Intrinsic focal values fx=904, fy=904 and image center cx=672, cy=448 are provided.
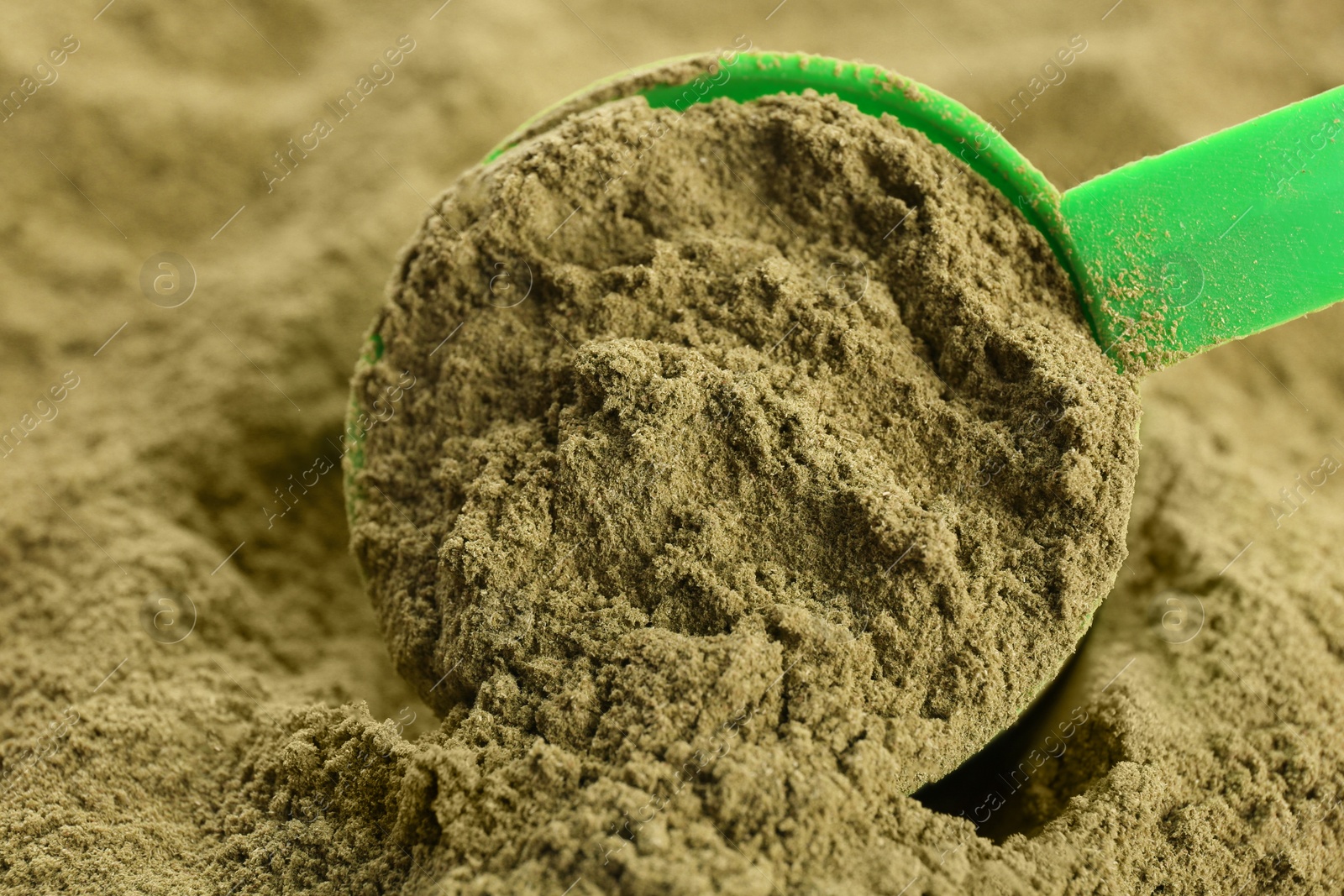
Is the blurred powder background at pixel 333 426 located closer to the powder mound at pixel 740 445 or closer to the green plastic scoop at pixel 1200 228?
the powder mound at pixel 740 445

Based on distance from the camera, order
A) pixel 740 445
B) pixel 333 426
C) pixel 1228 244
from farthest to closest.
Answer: pixel 333 426 < pixel 1228 244 < pixel 740 445

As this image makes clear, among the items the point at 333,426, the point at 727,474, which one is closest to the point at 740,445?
the point at 727,474

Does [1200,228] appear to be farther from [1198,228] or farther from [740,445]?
[740,445]

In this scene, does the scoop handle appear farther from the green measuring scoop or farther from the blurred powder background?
the blurred powder background

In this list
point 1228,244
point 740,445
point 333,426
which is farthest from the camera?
point 333,426

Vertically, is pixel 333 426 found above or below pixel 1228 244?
above

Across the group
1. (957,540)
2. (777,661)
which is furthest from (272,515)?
(957,540)

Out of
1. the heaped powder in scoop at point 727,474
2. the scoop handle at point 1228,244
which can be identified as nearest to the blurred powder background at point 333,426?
the heaped powder in scoop at point 727,474

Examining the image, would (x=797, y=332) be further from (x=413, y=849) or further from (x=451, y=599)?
(x=413, y=849)
